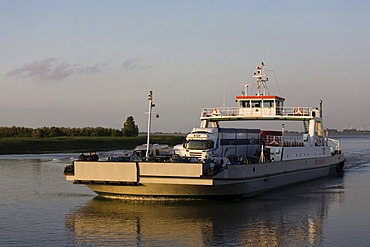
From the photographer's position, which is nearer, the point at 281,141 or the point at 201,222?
the point at 201,222

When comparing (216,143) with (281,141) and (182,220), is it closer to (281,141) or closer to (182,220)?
(281,141)

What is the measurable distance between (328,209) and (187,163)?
6.36m

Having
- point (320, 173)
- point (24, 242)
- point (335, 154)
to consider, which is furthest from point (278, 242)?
point (335, 154)

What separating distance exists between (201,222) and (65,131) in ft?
270

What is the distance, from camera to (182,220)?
66.4 feet

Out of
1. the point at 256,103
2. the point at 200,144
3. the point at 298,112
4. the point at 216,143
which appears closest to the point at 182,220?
the point at 200,144

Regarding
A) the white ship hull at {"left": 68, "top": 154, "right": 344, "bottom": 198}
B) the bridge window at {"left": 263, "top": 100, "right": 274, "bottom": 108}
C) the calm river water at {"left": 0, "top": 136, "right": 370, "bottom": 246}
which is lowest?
the calm river water at {"left": 0, "top": 136, "right": 370, "bottom": 246}

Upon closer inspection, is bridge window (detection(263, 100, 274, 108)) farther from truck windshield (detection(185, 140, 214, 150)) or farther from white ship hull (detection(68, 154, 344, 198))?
truck windshield (detection(185, 140, 214, 150))

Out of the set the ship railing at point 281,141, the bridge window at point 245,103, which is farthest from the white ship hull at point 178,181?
the bridge window at point 245,103

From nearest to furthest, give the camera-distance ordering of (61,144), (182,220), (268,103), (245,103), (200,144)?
(182,220) → (200,144) → (268,103) → (245,103) → (61,144)

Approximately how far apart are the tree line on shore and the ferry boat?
6140 centimetres

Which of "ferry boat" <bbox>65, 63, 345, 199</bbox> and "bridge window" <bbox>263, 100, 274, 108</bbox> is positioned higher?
"bridge window" <bbox>263, 100, 274, 108</bbox>

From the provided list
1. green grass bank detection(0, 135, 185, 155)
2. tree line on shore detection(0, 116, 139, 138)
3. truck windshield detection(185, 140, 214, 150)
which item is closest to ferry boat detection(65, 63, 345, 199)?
truck windshield detection(185, 140, 214, 150)

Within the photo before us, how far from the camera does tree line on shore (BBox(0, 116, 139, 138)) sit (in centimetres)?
9031
